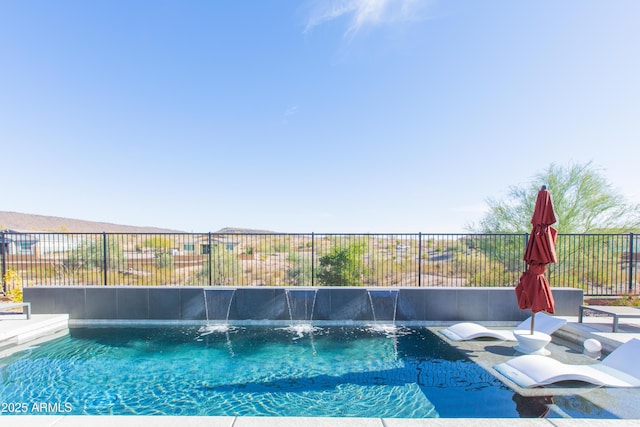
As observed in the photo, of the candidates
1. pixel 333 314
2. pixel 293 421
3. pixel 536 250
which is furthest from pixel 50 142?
pixel 536 250

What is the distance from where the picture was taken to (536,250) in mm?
4324

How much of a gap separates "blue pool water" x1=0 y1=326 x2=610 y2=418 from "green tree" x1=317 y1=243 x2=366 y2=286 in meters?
3.10

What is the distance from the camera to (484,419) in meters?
2.38

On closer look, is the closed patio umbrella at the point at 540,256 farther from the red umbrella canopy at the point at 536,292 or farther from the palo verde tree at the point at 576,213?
the palo verde tree at the point at 576,213

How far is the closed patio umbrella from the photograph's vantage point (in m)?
4.23

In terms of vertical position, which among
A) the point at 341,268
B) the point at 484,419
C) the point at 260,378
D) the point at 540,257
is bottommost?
the point at 260,378

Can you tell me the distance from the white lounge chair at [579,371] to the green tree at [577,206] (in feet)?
22.3

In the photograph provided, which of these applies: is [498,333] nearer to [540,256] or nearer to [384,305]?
[540,256]

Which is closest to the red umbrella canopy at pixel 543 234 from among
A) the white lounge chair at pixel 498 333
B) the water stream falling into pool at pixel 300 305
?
the white lounge chair at pixel 498 333

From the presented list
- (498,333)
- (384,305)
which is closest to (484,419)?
(498,333)

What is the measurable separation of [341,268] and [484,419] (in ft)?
22.4

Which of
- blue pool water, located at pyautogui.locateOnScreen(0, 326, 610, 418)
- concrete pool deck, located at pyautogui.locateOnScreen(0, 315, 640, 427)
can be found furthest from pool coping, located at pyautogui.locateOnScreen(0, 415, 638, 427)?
blue pool water, located at pyautogui.locateOnScreen(0, 326, 610, 418)

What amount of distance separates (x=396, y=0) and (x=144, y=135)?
12934mm

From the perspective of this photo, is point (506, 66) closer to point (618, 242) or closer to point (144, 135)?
point (618, 242)
